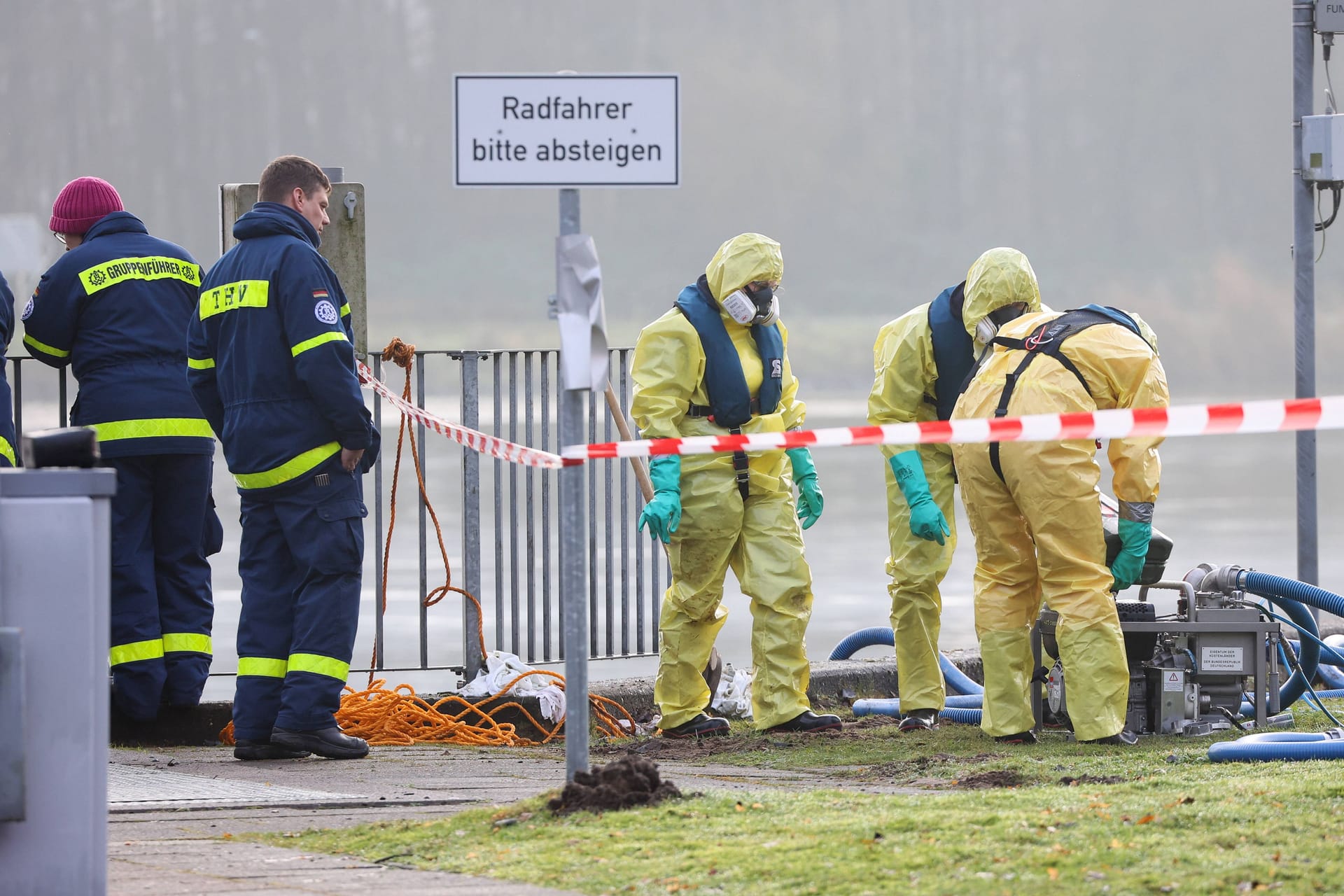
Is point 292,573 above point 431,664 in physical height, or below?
above

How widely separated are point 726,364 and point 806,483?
68 centimetres

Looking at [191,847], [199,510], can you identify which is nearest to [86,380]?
[199,510]

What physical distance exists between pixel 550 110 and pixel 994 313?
292 cm

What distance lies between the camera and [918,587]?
6.91 m

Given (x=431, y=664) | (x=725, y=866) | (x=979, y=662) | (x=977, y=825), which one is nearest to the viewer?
(x=725, y=866)

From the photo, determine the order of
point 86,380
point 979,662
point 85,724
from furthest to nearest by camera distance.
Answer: point 979,662 → point 86,380 → point 85,724

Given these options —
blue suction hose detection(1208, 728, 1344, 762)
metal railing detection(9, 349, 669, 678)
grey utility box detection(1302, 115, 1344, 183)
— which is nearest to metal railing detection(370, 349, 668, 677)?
metal railing detection(9, 349, 669, 678)

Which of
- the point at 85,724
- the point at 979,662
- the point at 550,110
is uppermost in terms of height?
the point at 550,110

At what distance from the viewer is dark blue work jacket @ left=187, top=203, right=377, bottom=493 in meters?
5.74

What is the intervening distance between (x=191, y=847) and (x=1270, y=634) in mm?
4266

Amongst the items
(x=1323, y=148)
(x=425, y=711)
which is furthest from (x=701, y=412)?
(x=1323, y=148)

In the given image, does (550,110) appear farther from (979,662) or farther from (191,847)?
(979,662)

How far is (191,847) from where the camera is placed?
400 centimetres

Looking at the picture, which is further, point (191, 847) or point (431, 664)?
point (431, 664)
